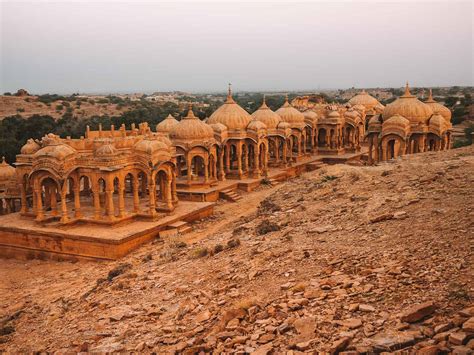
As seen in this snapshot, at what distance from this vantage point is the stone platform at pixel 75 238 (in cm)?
1647

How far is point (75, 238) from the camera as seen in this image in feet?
55.3

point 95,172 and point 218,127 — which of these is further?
point 218,127

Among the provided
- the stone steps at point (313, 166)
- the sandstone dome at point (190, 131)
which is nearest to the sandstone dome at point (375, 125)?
the stone steps at point (313, 166)

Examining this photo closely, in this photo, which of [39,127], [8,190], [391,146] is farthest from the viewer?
[39,127]

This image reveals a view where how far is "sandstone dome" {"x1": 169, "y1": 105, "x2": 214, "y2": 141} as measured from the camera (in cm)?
2408

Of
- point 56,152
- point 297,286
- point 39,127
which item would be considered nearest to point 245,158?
point 56,152

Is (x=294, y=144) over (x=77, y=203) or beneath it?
over

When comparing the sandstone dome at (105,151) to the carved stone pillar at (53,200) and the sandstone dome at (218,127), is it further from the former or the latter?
the sandstone dome at (218,127)

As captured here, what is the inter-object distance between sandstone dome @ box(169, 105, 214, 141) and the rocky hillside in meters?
8.83

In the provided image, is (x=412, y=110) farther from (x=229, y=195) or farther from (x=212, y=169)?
(x=212, y=169)

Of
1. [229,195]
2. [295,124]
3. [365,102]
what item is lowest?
[229,195]

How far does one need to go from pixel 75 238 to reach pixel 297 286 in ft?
35.2

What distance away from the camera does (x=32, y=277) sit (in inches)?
622

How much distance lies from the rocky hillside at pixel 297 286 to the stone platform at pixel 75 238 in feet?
2.16
